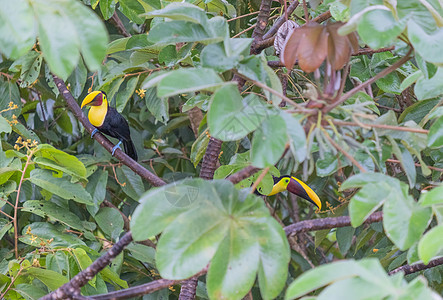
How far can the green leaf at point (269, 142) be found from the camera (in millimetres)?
821

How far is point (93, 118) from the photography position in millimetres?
2469

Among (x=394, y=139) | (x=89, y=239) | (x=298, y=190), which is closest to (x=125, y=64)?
(x=89, y=239)

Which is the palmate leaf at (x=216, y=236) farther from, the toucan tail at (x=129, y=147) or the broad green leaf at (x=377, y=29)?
the toucan tail at (x=129, y=147)

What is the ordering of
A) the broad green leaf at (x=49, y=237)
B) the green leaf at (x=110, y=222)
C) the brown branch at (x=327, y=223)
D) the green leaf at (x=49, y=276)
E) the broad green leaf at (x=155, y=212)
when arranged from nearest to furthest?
the broad green leaf at (x=155, y=212)
the brown branch at (x=327, y=223)
the green leaf at (x=49, y=276)
the broad green leaf at (x=49, y=237)
the green leaf at (x=110, y=222)

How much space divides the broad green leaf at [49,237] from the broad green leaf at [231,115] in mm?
889

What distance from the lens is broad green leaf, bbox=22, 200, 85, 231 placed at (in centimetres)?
169

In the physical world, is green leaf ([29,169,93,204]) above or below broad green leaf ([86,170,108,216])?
above

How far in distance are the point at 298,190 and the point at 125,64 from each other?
831 millimetres

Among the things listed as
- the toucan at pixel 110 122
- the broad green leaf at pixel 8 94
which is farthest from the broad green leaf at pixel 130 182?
the broad green leaf at pixel 8 94

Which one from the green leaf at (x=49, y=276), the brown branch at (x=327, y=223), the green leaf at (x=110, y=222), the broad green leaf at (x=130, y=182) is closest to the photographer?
the brown branch at (x=327, y=223)

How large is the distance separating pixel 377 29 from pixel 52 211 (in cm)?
125

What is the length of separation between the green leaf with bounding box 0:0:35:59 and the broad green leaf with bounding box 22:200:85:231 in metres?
1.04

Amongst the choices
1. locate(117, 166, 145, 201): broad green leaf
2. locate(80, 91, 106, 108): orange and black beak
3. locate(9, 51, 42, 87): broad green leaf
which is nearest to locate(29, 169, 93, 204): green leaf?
locate(9, 51, 42, 87): broad green leaf

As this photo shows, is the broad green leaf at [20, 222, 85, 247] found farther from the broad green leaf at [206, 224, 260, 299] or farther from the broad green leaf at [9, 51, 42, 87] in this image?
the broad green leaf at [206, 224, 260, 299]
